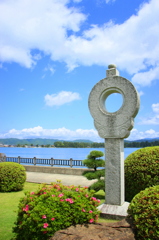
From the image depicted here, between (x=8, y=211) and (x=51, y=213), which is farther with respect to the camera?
(x=8, y=211)

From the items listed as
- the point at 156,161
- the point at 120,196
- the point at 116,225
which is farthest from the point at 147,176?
the point at 116,225

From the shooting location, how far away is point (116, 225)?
145 inches

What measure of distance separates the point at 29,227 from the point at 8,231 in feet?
5.16

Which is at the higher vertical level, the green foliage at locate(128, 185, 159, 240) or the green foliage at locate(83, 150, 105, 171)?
the green foliage at locate(83, 150, 105, 171)

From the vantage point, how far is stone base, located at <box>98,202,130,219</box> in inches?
198

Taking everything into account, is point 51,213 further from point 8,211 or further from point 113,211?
point 8,211

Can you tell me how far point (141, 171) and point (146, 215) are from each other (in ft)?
8.27

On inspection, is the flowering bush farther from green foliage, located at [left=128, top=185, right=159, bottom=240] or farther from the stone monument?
the stone monument

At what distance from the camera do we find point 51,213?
3.58m

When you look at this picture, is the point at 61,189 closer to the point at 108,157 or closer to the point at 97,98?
the point at 108,157

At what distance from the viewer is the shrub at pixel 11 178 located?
9064mm

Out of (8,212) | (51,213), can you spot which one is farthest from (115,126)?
(8,212)

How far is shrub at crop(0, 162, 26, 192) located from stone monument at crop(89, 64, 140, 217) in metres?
5.08

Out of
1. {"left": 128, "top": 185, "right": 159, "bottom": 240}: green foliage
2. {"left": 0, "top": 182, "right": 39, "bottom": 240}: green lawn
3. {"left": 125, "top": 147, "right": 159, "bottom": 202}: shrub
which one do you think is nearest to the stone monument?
{"left": 125, "top": 147, "right": 159, "bottom": 202}: shrub
